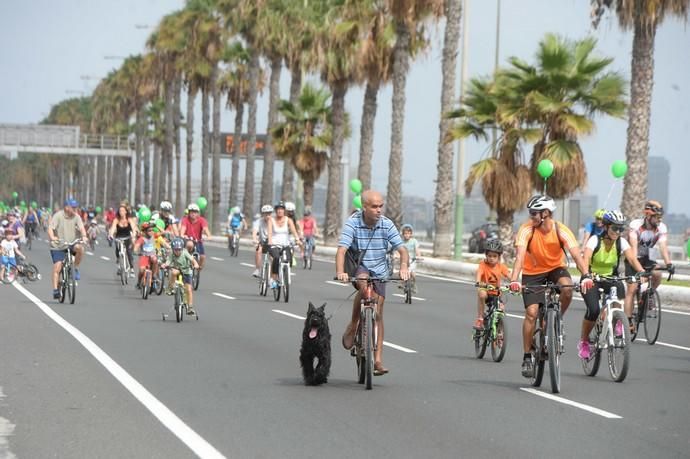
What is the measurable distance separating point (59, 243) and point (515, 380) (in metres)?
11.1

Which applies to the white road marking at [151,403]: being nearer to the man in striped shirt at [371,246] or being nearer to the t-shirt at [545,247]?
the man in striped shirt at [371,246]

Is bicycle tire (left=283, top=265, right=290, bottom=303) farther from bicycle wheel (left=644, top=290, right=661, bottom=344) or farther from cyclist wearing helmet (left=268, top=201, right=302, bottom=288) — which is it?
bicycle wheel (left=644, top=290, right=661, bottom=344)

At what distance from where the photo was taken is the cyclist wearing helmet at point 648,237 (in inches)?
689

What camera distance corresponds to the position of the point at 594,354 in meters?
13.3

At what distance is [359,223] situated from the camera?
481 inches

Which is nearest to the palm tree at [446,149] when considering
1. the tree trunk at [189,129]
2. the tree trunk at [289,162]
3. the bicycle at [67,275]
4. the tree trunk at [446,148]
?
the tree trunk at [446,148]

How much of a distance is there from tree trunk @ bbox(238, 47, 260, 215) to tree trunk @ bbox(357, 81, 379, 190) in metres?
17.3

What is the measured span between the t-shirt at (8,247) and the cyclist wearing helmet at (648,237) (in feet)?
49.7

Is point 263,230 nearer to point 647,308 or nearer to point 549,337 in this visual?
point 647,308

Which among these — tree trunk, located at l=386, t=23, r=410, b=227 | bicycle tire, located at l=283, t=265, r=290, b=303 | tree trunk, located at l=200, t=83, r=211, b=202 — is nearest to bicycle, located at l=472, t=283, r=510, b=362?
bicycle tire, located at l=283, t=265, r=290, b=303

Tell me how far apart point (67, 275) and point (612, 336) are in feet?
40.3

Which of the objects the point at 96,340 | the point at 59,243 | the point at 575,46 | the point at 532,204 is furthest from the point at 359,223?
the point at 575,46

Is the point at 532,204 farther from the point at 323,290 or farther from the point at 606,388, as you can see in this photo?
the point at 323,290

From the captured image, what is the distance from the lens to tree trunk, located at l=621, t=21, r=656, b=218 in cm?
3075
